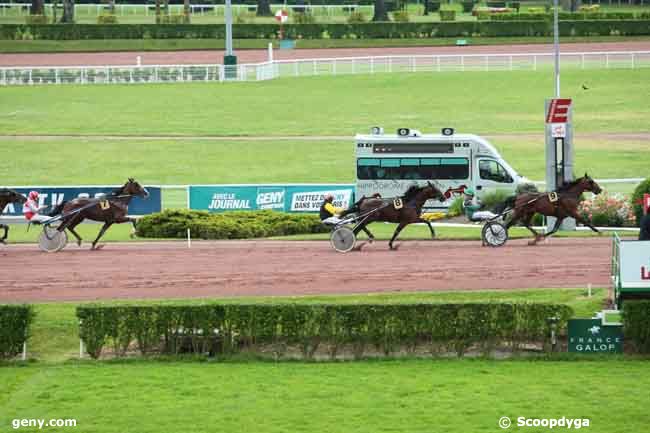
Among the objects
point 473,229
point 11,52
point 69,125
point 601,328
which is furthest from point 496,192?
point 11,52

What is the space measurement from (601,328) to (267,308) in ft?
14.1

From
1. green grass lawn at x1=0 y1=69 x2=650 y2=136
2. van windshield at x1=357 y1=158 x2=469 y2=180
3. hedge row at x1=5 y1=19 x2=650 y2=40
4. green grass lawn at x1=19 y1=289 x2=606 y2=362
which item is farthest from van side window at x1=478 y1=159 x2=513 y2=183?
hedge row at x1=5 y1=19 x2=650 y2=40

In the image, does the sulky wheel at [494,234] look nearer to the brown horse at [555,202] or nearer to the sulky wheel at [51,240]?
the brown horse at [555,202]

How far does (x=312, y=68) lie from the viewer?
6075 cm

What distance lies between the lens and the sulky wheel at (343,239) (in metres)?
24.2

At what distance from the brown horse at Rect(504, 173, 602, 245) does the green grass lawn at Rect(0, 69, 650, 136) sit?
2123 cm

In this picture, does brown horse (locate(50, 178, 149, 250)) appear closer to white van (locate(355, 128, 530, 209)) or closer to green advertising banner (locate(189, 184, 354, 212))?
green advertising banner (locate(189, 184, 354, 212))

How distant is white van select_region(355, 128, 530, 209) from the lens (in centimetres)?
3166

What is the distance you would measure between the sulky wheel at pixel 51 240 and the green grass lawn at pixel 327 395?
873 cm

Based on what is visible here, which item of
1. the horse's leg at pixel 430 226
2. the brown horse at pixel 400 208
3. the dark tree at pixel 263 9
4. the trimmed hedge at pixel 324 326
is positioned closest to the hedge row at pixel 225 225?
the horse's leg at pixel 430 226

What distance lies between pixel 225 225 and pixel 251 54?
39342 mm

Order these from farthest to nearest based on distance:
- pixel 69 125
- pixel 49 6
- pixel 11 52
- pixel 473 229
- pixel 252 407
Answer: pixel 49 6 → pixel 11 52 → pixel 69 125 → pixel 473 229 → pixel 252 407

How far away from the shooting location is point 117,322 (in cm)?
1684

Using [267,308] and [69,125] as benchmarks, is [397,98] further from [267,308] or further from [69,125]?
[267,308]
